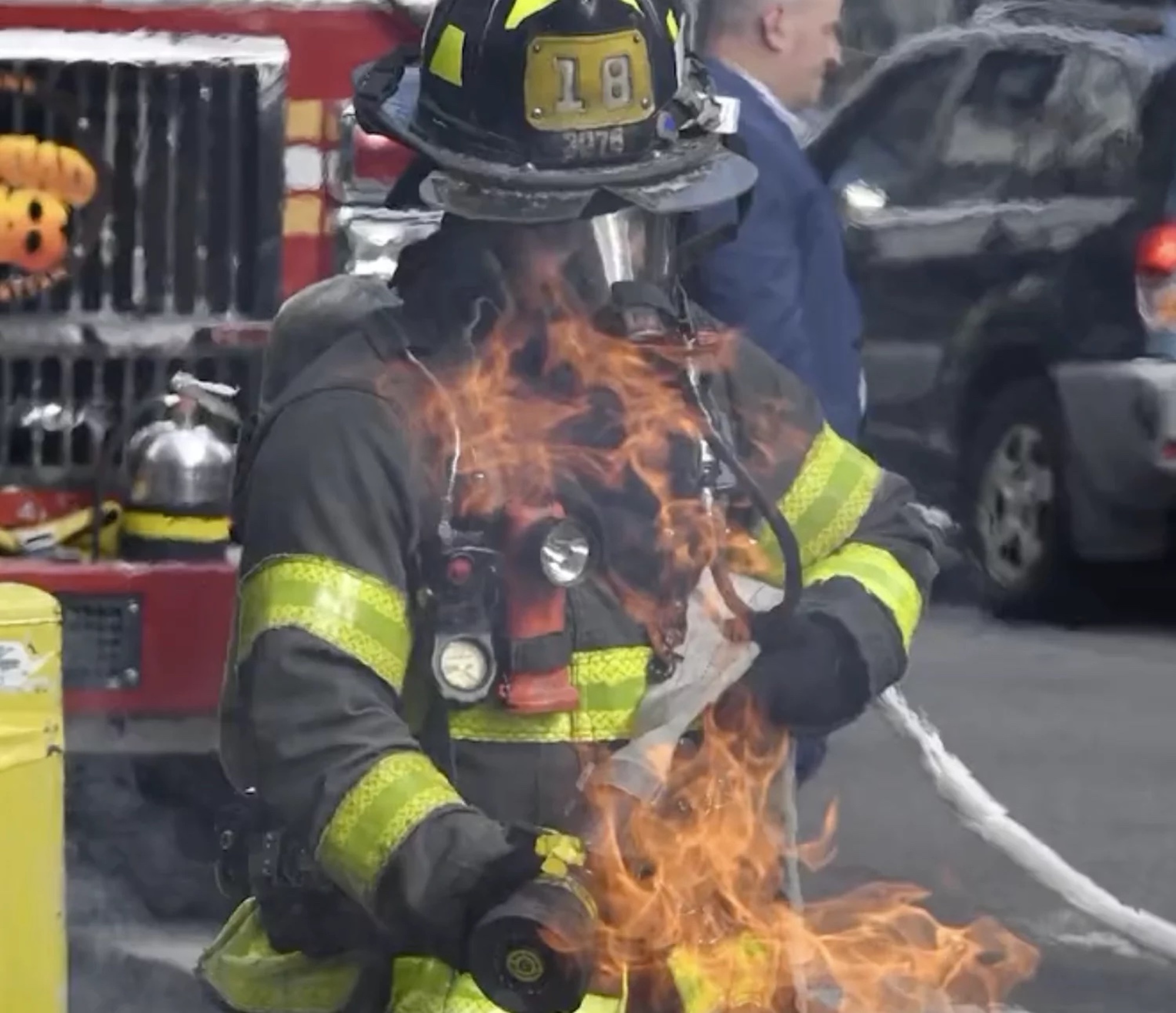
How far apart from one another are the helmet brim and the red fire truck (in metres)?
2.30

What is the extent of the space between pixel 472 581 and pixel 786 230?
89.8 inches

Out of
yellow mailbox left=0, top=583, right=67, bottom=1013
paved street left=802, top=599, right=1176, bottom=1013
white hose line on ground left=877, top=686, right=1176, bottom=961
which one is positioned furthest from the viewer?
paved street left=802, top=599, right=1176, bottom=1013

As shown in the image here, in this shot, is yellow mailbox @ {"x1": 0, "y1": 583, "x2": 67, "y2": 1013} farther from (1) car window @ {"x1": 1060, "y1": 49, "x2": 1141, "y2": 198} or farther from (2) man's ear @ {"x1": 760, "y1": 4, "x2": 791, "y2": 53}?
(1) car window @ {"x1": 1060, "y1": 49, "x2": 1141, "y2": 198}

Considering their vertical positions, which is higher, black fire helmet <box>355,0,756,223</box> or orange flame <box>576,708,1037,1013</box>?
black fire helmet <box>355,0,756,223</box>

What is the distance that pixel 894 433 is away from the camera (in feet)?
35.3

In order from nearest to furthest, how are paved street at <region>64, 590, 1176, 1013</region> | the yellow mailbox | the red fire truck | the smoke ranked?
the yellow mailbox < the red fire truck < the smoke < paved street at <region>64, 590, 1176, 1013</region>

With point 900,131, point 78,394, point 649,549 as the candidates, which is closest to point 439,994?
point 649,549

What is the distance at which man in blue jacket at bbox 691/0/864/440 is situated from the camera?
4.93 m

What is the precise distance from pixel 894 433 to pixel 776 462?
766cm

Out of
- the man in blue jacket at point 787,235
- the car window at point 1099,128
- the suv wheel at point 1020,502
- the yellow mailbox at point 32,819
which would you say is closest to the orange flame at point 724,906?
the man in blue jacket at point 787,235

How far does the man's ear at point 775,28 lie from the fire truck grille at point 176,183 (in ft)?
2.72

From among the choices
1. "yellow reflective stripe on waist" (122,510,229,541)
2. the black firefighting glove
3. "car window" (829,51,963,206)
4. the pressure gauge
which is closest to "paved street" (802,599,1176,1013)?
"car window" (829,51,963,206)

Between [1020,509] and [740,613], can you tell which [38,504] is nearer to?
[740,613]

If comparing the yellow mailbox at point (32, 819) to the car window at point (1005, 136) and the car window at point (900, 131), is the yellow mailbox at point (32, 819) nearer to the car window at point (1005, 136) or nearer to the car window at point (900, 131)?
the car window at point (900, 131)
